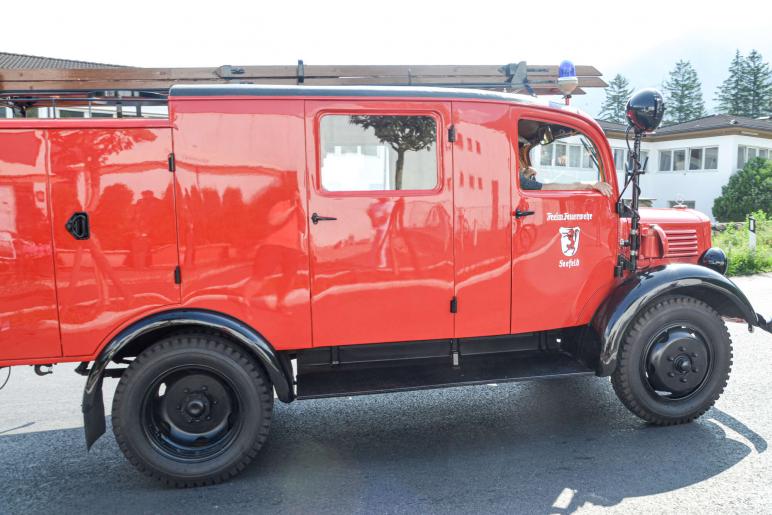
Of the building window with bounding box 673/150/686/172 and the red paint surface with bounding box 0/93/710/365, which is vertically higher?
the building window with bounding box 673/150/686/172

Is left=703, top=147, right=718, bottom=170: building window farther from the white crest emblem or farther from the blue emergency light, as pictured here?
the white crest emblem

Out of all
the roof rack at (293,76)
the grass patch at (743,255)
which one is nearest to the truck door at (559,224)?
the roof rack at (293,76)

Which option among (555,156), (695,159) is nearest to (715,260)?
(555,156)

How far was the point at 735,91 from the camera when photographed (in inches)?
2190

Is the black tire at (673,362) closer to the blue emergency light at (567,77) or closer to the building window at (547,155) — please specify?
the building window at (547,155)

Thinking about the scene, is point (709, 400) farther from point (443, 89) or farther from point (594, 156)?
point (443, 89)

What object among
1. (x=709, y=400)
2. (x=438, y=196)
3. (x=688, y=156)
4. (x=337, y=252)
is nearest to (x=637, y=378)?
(x=709, y=400)

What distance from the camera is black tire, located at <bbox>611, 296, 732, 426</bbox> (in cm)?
427

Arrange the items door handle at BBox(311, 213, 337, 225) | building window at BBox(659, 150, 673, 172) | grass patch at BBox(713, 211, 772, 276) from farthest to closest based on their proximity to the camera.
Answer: building window at BBox(659, 150, 673, 172)
grass patch at BBox(713, 211, 772, 276)
door handle at BBox(311, 213, 337, 225)

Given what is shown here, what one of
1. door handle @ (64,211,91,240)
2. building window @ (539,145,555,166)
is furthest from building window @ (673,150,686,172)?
door handle @ (64,211,91,240)

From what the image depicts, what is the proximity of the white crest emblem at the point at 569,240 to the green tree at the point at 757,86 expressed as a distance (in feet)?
203

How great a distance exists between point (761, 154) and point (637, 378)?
1242 inches

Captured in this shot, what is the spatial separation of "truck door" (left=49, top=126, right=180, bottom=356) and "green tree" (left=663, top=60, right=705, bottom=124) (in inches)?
2529

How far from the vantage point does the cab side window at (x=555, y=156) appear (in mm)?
4227
